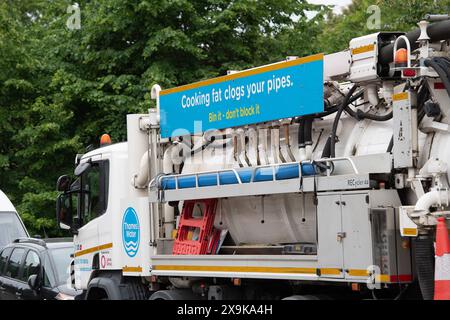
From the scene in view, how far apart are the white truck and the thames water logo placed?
2cm

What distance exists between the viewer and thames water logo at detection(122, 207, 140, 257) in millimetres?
10594

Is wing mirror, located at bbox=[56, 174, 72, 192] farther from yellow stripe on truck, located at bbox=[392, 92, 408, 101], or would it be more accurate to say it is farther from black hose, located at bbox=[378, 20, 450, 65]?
yellow stripe on truck, located at bbox=[392, 92, 408, 101]

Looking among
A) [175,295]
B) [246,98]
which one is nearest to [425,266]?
[246,98]

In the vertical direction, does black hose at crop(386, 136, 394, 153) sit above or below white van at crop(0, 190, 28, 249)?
above

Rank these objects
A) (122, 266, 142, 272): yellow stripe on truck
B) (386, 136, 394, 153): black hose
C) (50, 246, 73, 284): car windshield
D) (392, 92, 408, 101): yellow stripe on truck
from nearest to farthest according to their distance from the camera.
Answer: (392, 92, 408, 101): yellow stripe on truck
(386, 136, 394, 153): black hose
(122, 266, 142, 272): yellow stripe on truck
(50, 246, 73, 284): car windshield

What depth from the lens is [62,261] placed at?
1352 cm

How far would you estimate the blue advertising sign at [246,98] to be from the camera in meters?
8.41

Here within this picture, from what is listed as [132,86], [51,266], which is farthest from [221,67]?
[51,266]

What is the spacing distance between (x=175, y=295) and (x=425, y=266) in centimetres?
359

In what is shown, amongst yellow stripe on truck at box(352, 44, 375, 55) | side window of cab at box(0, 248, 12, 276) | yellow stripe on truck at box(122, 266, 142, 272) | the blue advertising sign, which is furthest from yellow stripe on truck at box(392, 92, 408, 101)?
side window of cab at box(0, 248, 12, 276)

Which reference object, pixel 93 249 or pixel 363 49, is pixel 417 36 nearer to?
pixel 363 49

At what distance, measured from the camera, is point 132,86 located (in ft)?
64.7

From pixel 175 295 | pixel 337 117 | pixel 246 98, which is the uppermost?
pixel 246 98
